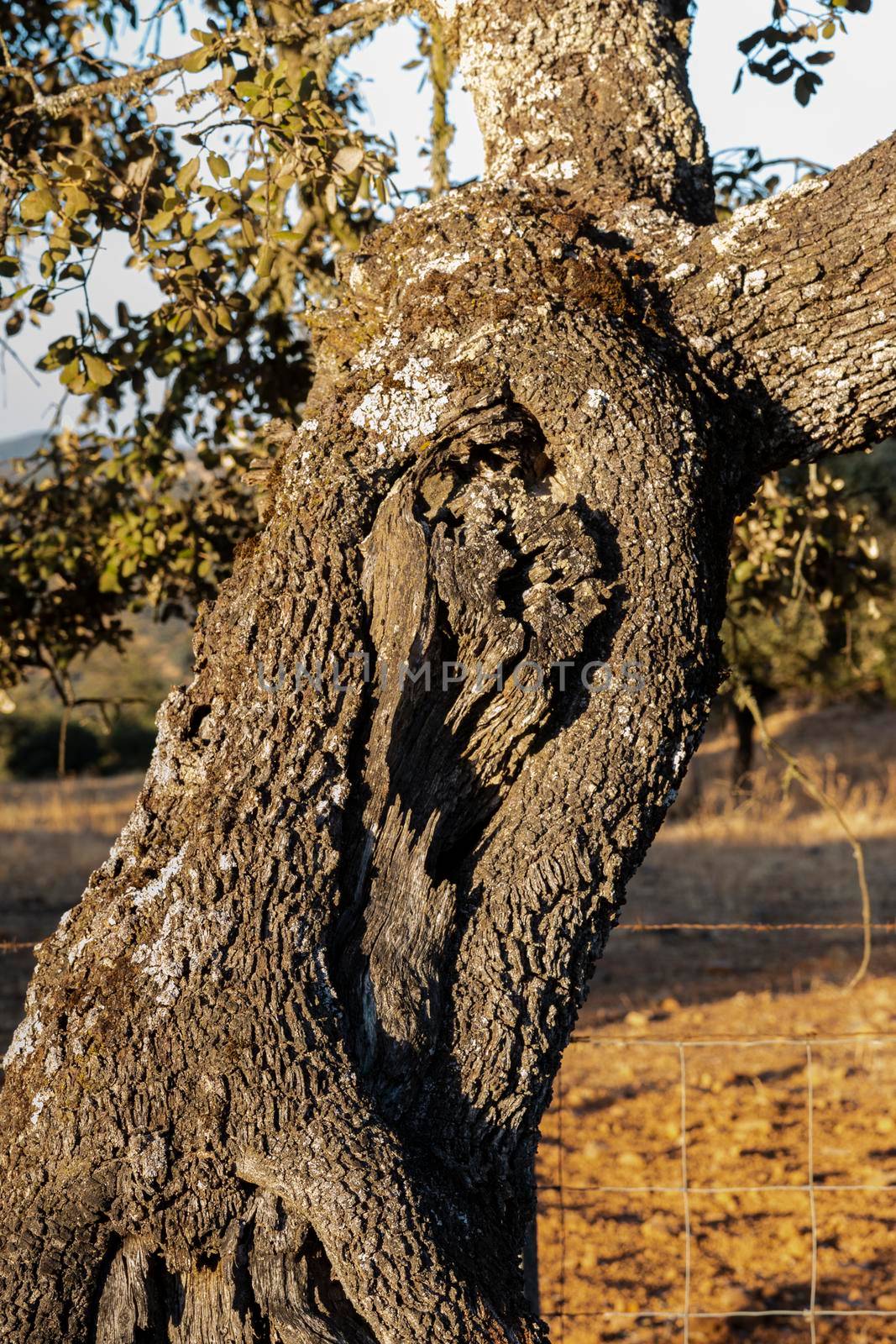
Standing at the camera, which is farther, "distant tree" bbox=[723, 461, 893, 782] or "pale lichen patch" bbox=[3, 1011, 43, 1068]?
"distant tree" bbox=[723, 461, 893, 782]

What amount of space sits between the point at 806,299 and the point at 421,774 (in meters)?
1.35

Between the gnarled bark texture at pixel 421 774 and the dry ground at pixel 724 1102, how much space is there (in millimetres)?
1390

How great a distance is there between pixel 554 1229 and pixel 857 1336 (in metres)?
1.40

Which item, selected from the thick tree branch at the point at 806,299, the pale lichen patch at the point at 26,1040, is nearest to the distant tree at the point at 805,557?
the thick tree branch at the point at 806,299

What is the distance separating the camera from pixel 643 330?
2.45 m

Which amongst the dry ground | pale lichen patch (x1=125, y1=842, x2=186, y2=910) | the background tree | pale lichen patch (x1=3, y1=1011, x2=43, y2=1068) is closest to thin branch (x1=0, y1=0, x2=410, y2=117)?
the background tree

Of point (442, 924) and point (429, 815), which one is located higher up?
point (429, 815)

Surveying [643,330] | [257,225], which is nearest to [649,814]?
[643,330]

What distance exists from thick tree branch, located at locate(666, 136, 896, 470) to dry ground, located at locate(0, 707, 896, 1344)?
6.60 feet

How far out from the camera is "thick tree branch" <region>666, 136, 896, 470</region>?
2.41 m

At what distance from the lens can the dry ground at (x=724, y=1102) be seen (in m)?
4.45

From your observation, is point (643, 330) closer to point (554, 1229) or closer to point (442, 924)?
point (442, 924)

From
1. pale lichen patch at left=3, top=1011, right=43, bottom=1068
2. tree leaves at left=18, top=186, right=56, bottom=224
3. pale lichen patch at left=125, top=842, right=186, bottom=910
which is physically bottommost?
pale lichen patch at left=3, top=1011, right=43, bottom=1068

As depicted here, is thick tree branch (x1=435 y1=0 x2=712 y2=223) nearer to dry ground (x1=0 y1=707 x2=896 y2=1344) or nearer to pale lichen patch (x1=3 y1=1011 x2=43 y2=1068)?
pale lichen patch (x1=3 y1=1011 x2=43 y2=1068)
